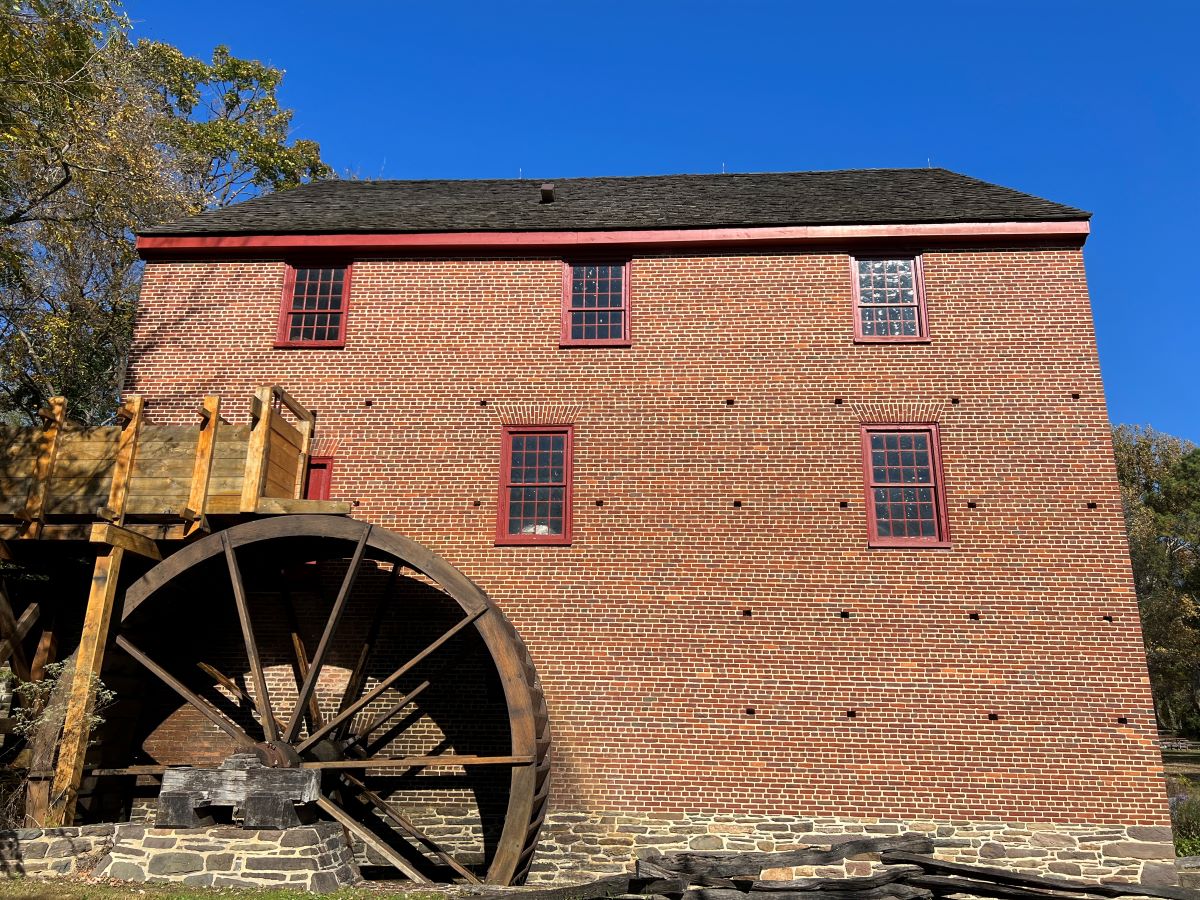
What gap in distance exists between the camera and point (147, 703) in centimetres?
1049

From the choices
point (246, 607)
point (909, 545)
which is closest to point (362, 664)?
point (246, 607)

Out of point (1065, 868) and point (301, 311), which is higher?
point (301, 311)

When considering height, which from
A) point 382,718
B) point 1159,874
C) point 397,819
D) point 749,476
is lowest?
point 1159,874

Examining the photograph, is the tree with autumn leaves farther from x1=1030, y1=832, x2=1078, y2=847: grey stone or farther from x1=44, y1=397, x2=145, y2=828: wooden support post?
x1=1030, y1=832, x2=1078, y2=847: grey stone

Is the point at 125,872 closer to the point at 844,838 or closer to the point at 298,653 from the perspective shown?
the point at 298,653

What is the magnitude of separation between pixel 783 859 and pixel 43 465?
8.88 metres

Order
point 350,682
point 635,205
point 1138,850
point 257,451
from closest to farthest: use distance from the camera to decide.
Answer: point 1138,850
point 257,451
point 350,682
point 635,205

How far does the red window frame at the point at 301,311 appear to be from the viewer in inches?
A: 462

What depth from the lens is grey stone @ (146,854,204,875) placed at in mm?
7754

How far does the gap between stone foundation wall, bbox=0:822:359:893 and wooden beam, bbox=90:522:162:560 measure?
2.77 metres

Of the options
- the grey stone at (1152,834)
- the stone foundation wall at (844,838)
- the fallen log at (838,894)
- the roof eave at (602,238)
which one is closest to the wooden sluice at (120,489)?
the roof eave at (602,238)

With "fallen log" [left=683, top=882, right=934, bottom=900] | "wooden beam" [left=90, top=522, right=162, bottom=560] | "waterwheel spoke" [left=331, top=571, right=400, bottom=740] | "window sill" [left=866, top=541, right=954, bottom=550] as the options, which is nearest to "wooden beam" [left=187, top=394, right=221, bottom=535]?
"wooden beam" [left=90, top=522, right=162, bottom=560]

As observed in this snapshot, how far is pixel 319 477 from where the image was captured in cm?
1109

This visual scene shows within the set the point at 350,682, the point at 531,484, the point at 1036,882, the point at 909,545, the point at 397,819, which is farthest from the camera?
the point at 531,484
